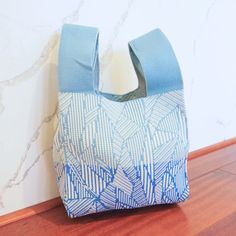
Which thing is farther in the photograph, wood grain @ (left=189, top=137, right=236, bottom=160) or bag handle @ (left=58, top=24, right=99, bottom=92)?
wood grain @ (left=189, top=137, right=236, bottom=160)

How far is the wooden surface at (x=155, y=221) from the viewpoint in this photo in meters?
0.46

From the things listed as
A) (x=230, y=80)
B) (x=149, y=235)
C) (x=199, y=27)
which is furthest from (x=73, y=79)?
(x=230, y=80)

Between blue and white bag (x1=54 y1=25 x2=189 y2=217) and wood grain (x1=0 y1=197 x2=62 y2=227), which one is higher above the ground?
blue and white bag (x1=54 y1=25 x2=189 y2=217)

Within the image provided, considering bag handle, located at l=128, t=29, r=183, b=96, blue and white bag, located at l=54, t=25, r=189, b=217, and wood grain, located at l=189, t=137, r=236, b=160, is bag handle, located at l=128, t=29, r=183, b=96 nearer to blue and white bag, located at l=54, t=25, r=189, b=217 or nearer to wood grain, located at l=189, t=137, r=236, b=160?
blue and white bag, located at l=54, t=25, r=189, b=217

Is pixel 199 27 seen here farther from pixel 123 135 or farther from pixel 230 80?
pixel 123 135

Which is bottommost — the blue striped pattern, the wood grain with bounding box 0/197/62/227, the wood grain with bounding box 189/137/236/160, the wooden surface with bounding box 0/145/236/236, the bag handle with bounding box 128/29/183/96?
the wood grain with bounding box 189/137/236/160

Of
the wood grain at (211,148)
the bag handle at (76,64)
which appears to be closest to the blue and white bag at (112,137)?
the bag handle at (76,64)

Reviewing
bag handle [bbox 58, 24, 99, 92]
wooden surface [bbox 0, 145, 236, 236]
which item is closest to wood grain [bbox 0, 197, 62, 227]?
wooden surface [bbox 0, 145, 236, 236]

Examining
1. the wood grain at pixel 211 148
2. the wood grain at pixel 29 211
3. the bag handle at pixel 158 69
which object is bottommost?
the wood grain at pixel 211 148

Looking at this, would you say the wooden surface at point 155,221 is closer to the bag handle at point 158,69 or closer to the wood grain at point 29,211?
the wood grain at point 29,211

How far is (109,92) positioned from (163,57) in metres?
0.13

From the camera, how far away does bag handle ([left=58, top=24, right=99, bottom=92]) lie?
459 mm

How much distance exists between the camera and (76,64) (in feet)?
1.52

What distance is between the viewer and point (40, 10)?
18.8 inches
